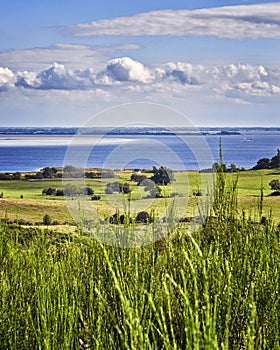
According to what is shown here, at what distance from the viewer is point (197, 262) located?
342 cm

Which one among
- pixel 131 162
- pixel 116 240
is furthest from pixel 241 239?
pixel 131 162

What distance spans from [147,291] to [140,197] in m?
2.18

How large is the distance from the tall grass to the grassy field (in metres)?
0.41

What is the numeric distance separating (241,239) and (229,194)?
1166 millimetres

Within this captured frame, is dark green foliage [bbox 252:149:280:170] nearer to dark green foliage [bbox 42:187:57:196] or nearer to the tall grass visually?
dark green foliage [bbox 42:187:57:196]

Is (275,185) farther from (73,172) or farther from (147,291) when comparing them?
(147,291)

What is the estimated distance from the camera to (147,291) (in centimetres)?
370

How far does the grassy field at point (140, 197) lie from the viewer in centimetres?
561

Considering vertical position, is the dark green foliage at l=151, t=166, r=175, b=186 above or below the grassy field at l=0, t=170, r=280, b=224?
above

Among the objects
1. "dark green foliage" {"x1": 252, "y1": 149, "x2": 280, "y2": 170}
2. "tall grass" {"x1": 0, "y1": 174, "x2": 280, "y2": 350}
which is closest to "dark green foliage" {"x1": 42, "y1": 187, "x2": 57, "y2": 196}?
"dark green foliage" {"x1": 252, "y1": 149, "x2": 280, "y2": 170}

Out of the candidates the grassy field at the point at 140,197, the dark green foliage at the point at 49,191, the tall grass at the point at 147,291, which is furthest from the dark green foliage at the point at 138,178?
the dark green foliage at the point at 49,191

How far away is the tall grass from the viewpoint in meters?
3.14

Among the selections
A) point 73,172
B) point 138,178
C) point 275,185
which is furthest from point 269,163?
point 73,172

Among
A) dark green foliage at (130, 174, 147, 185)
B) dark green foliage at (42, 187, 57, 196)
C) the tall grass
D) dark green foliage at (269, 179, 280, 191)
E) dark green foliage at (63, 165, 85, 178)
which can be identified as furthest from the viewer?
dark green foliage at (42, 187, 57, 196)
